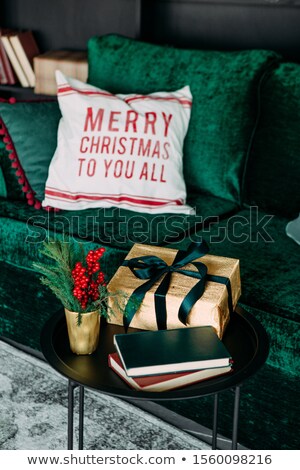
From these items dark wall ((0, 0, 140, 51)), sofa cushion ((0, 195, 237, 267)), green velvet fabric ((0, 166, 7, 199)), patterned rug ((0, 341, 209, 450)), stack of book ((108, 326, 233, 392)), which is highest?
dark wall ((0, 0, 140, 51))

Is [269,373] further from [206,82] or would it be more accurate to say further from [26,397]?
[206,82]

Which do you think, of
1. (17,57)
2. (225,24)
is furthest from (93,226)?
(17,57)

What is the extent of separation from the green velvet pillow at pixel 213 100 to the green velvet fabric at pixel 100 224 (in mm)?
122

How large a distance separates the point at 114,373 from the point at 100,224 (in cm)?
77

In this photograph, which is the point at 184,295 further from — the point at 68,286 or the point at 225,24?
the point at 225,24

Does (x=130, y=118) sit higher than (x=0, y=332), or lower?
higher

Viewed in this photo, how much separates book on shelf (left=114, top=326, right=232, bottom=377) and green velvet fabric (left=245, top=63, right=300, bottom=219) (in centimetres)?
88

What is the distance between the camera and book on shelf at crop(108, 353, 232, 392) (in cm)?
106

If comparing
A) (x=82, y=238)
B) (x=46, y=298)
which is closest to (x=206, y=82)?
(x=82, y=238)

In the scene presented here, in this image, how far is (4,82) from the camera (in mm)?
2982

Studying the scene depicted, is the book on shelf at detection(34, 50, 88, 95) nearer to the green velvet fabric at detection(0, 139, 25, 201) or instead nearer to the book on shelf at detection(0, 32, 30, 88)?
the book on shelf at detection(0, 32, 30, 88)

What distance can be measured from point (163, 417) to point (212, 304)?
0.62 m

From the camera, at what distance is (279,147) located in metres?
1.95

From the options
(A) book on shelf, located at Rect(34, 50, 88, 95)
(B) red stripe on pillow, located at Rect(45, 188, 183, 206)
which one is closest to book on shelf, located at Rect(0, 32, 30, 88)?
(A) book on shelf, located at Rect(34, 50, 88, 95)
